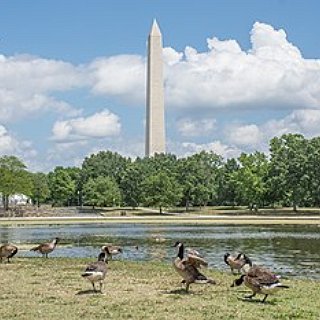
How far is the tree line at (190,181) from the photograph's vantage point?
107m

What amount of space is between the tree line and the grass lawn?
86.4 meters

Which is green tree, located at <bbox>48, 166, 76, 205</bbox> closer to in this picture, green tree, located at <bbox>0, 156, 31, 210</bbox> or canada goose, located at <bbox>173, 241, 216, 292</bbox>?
green tree, located at <bbox>0, 156, 31, 210</bbox>

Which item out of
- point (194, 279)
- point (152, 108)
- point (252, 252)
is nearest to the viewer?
point (194, 279)

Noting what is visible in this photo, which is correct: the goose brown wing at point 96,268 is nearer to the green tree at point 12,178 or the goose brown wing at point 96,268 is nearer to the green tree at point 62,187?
the green tree at point 12,178

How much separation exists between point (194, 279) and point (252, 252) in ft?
64.9

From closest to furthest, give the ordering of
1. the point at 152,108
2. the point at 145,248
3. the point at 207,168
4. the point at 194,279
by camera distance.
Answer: the point at 194,279 < the point at 145,248 < the point at 152,108 < the point at 207,168

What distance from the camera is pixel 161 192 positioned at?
383ft

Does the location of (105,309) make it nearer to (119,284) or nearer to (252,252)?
(119,284)

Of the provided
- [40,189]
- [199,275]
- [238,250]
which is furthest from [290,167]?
[199,275]

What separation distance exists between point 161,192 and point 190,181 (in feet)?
43.8

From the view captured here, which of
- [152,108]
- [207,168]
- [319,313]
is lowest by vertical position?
[319,313]

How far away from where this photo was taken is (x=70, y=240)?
156 feet

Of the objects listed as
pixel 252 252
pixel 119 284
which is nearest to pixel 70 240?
pixel 252 252

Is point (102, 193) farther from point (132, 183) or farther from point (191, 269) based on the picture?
point (191, 269)
